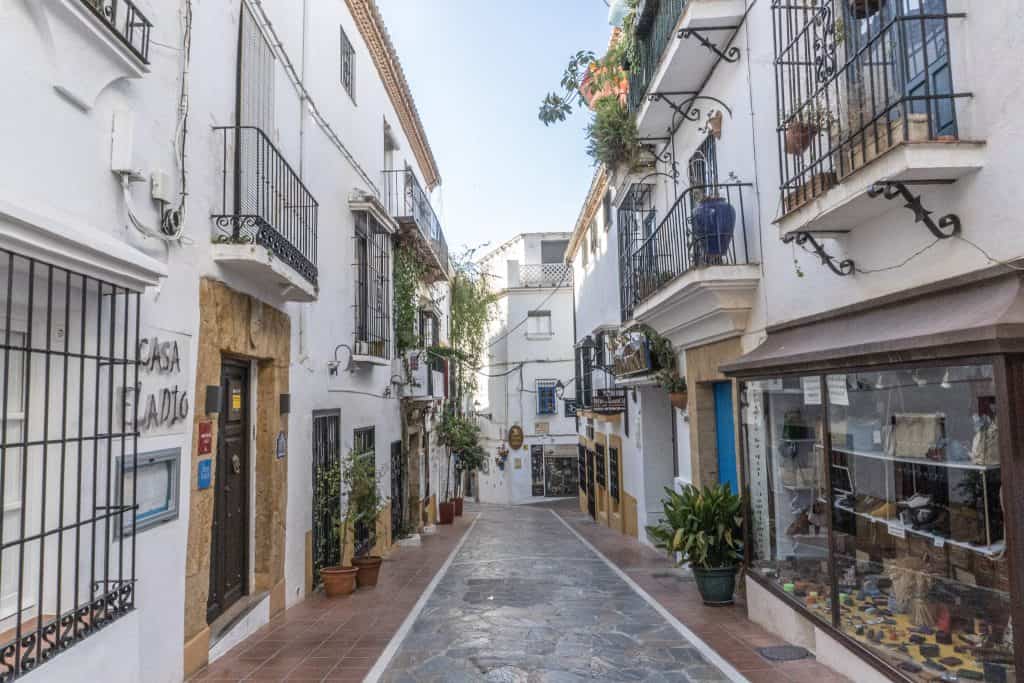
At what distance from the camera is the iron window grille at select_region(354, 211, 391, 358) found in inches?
449

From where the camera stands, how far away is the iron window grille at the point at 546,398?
100 feet

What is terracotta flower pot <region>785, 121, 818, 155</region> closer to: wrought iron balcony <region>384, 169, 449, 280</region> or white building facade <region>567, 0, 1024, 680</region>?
white building facade <region>567, 0, 1024, 680</region>

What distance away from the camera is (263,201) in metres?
7.01

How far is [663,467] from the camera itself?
44.3 ft

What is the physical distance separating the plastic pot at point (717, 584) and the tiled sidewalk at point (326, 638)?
317cm

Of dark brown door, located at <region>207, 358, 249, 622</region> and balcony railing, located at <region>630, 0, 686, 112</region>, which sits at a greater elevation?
balcony railing, located at <region>630, 0, 686, 112</region>

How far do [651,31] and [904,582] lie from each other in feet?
25.2

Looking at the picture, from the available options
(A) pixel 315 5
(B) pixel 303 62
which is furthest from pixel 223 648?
(A) pixel 315 5

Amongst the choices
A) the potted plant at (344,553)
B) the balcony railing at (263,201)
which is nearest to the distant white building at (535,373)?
the potted plant at (344,553)

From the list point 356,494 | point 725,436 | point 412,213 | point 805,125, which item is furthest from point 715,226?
point 412,213

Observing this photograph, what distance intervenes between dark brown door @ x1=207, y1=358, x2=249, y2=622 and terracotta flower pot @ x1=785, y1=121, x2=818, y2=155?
5321 mm

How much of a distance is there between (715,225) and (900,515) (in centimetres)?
361

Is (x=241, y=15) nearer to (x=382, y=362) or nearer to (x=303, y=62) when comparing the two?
(x=303, y=62)

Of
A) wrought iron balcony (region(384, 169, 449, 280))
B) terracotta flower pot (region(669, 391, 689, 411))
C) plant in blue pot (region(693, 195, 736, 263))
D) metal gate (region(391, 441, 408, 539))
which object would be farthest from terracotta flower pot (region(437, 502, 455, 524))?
plant in blue pot (region(693, 195, 736, 263))
